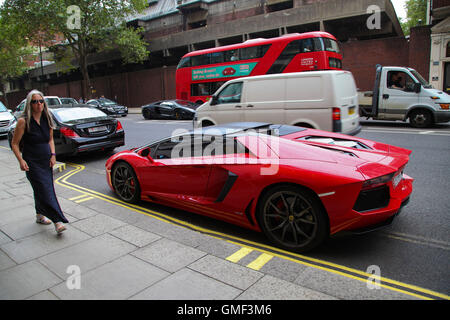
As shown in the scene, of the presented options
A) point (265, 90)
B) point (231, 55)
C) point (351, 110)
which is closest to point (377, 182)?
point (351, 110)

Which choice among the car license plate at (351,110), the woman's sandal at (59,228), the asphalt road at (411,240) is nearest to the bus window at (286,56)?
the car license plate at (351,110)

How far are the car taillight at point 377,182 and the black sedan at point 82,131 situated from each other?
716 centimetres

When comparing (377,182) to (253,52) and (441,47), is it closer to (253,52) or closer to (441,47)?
(253,52)

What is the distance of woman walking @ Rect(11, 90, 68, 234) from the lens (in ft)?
12.9

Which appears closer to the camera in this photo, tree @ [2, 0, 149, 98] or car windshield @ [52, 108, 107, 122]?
car windshield @ [52, 108, 107, 122]

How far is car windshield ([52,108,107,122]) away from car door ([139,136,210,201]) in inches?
184

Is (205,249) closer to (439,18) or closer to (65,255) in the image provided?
(65,255)

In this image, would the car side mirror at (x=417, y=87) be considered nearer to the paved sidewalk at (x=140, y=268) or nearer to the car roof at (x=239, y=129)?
the car roof at (x=239, y=129)

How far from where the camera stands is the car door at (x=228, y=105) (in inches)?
366

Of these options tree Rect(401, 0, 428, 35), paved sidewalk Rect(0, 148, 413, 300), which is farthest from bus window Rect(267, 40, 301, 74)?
tree Rect(401, 0, 428, 35)

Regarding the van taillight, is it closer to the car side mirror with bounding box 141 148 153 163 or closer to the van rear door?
the van rear door

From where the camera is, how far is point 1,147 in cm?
1240

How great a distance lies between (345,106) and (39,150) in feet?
20.7
